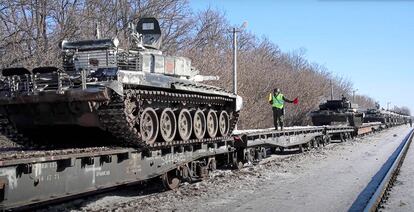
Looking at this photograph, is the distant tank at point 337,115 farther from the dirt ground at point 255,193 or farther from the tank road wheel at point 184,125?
the tank road wheel at point 184,125

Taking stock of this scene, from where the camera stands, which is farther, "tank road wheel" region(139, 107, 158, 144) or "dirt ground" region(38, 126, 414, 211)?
"tank road wheel" region(139, 107, 158, 144)

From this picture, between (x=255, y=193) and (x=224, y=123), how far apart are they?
3.53m

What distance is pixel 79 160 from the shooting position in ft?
24.6

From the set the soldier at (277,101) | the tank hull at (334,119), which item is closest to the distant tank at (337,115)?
the tank hull at (334,119)

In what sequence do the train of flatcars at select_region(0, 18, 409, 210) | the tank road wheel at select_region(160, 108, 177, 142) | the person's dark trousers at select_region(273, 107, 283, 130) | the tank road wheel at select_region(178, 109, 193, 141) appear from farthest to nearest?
the person's dark trousers at select_region(273, 107, 283, 130) < the tank road wheel at select_region(178, 109, 193, 141) < the tank road wheel at select_region(160, 108, 177, 142) < the train of flatcars at select_region(0, 18, 409, 210)

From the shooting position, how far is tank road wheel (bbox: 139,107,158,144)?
9688mm

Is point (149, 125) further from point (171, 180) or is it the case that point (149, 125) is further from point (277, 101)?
point (277, 101)

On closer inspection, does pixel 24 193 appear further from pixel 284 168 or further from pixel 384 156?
pixel 384 156

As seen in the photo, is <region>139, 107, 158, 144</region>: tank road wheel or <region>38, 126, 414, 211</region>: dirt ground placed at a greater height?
<region>139, 107, 158, 144</region>: tank road wheel

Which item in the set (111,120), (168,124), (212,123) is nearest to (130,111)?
(111,120)

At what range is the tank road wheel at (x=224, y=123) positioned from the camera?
43.1ft

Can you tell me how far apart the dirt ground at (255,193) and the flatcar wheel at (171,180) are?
0.61 feet

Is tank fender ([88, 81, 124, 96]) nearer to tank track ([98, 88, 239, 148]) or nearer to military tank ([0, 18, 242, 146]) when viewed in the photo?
military tank ([0, 18, 242, 146])

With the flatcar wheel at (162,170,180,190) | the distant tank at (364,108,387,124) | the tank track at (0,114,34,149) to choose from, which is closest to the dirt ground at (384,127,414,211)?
the flatcar wheel at (162,170,180,190)
